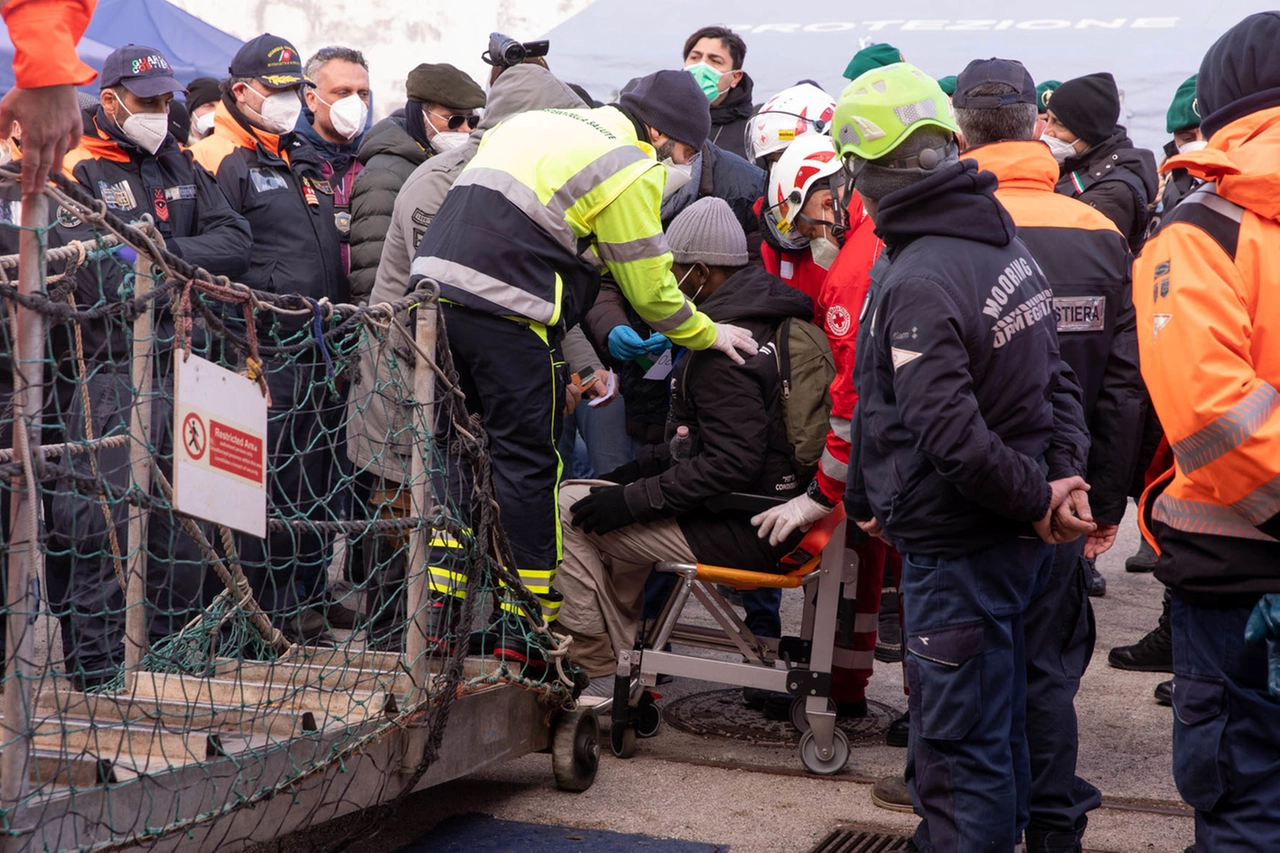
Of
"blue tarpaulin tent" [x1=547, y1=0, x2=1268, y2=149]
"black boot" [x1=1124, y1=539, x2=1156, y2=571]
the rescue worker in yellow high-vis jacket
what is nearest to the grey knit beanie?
the rescue worker in yellow high-vis jacket

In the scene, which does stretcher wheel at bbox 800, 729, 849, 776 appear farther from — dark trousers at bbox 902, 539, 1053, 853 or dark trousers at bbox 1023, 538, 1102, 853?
dark trousers at bbox 902, 539, 1053, 853

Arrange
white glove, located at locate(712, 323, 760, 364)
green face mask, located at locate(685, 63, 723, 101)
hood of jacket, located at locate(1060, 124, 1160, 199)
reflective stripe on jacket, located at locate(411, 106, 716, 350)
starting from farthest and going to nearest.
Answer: green face mask, located at locate(685, 63, 723, 101) < hood of jacket, located at locate(1060, 124, 1160, 199) < white glove, located at locate(712, 323, 760, 364) < reflective stripe on jacket, located at locate(411, 106, 716, 350)

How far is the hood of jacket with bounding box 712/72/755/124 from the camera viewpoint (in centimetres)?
679

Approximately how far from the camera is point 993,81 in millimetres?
3693

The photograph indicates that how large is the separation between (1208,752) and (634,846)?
A: 5.38 ft

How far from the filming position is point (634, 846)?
12.2ft

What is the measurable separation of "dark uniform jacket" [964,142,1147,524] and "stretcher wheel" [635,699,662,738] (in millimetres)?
1799

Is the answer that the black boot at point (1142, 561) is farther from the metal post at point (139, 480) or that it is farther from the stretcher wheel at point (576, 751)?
the metal post at point (139, 480)

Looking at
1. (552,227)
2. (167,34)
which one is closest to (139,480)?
(552,227)

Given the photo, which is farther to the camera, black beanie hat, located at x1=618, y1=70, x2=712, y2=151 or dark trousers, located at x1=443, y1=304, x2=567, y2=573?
black beanie hat, located at x1=618, y1=70, x2=712, y2=151

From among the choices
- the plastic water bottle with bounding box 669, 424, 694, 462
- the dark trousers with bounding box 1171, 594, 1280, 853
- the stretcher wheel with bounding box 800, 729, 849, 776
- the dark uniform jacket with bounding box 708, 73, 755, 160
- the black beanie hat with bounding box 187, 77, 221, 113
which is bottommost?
the stretcher wheel with bounding box 800, 729, 849, 776

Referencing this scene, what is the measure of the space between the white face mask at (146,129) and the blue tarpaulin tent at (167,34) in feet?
21.3

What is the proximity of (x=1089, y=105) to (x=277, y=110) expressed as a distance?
11.5 feet

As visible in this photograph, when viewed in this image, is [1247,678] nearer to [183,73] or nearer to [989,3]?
[989,3]
